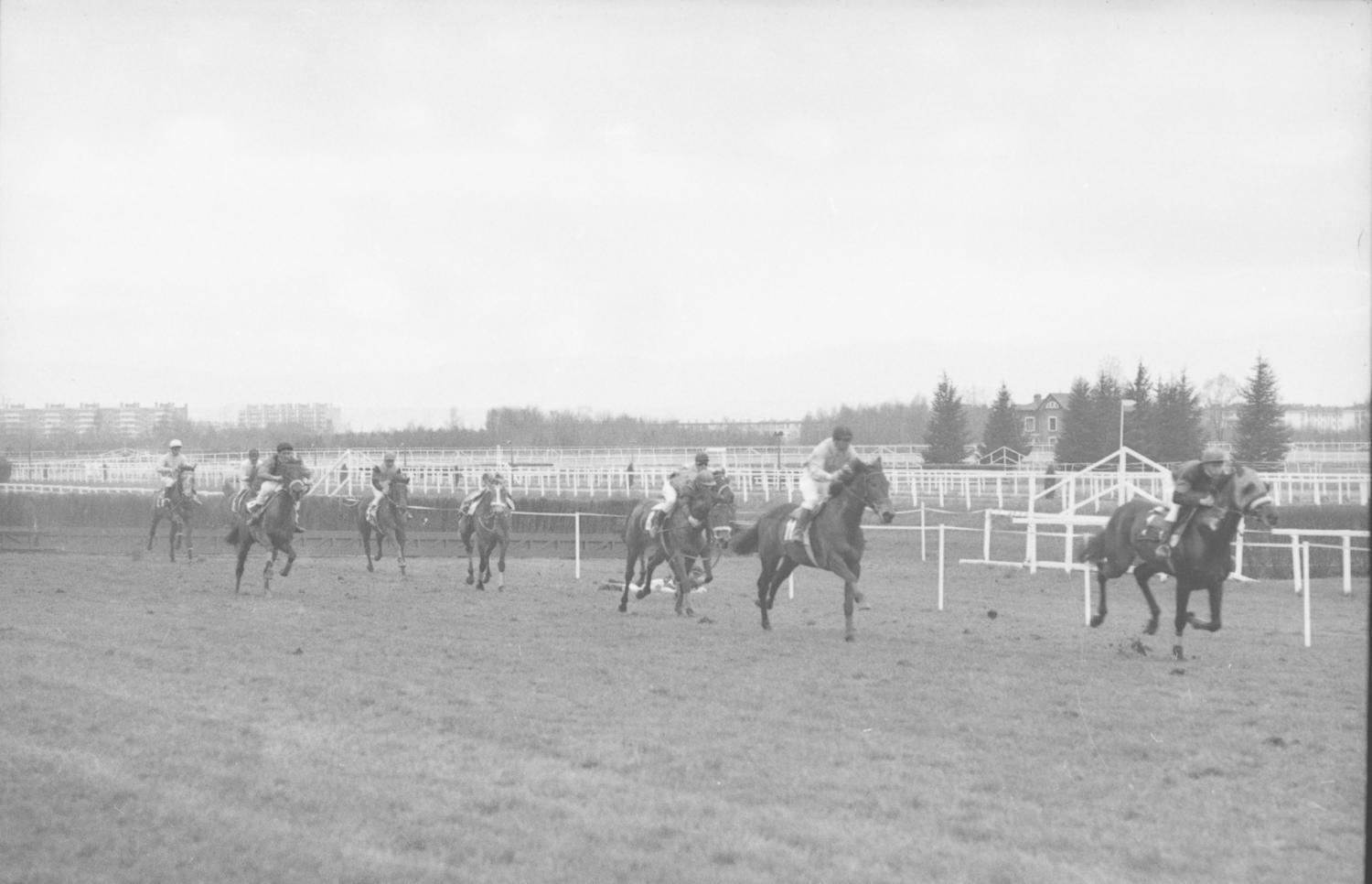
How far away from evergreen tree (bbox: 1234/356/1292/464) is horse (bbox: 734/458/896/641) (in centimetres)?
3543

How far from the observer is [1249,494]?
13.0 meters

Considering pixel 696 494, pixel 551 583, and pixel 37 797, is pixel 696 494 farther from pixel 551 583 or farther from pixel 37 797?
pixel 37 797

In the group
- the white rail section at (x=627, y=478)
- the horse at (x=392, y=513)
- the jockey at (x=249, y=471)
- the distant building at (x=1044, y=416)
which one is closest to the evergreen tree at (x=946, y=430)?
the white rail section at (x=627, y=478)

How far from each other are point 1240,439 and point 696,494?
37199 mm

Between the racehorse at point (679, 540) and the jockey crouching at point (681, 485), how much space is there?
0.16ft

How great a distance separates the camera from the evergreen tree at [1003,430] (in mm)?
65750

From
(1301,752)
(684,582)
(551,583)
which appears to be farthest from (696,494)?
(1301,752)

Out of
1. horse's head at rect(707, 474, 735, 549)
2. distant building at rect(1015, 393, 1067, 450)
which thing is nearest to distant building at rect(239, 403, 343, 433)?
distant building at rect(1015, 393, 1067, 450)

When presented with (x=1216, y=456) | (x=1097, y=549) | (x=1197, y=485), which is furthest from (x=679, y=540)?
(x=1216, y=456)

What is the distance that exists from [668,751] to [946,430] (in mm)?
57180

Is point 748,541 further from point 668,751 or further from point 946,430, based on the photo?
point 946,430

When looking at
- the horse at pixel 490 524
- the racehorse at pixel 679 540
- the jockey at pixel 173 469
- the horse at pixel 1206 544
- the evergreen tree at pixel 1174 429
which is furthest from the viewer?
the evergreen tree at pixel 1174 429

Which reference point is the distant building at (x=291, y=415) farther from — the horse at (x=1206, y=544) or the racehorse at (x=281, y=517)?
the horse at (x=1206, y=544)

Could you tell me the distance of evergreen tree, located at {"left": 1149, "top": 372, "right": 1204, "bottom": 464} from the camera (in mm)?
52750
